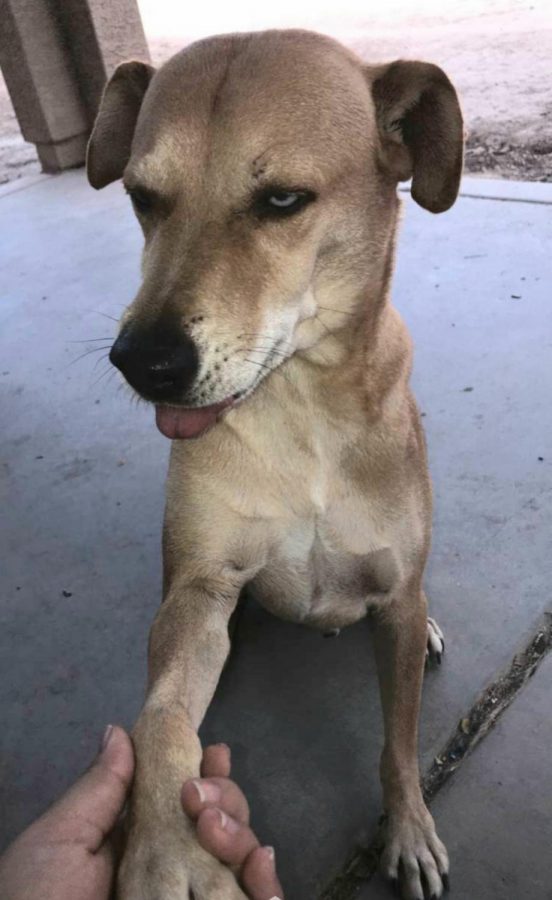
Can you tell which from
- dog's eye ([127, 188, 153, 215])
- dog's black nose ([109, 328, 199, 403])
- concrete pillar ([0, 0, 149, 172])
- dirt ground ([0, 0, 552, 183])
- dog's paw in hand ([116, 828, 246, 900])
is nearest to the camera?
dog's paw in hand ([116, 828, 246, 900])

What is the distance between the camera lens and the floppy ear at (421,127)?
1754 mm

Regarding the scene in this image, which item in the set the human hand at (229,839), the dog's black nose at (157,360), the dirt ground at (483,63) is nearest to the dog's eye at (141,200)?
the dog's black nose at (157,360)

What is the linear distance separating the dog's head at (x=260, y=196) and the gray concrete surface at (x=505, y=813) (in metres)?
0.99

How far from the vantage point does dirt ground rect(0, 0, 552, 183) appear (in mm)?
5746

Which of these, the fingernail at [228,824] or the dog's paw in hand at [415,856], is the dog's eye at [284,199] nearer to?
the fingernail at [228,824]

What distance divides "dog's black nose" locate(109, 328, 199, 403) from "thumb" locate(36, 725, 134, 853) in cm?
61

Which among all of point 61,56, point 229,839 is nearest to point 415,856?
point 229,839

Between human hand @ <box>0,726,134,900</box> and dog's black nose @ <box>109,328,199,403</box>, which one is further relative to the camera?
dog's black nose @ <box>109,328,199,403</box>

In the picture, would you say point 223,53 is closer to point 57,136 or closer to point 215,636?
point 215,636

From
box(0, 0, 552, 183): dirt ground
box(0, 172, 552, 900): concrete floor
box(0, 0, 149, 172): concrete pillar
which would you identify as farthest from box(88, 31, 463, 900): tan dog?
box(0, 0, 149, 172): concrete pillar

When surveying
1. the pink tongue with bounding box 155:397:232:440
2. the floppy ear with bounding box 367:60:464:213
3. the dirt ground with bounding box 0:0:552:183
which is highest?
the floppy ear with bounding box 367:60:464:213

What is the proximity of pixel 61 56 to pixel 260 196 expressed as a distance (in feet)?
18.8

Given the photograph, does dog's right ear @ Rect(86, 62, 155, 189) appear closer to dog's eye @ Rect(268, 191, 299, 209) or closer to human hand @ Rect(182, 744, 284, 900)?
dog's eye @ Rect(268, 191, 299, 209)

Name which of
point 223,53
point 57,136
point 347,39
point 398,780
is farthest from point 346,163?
point 347,39
